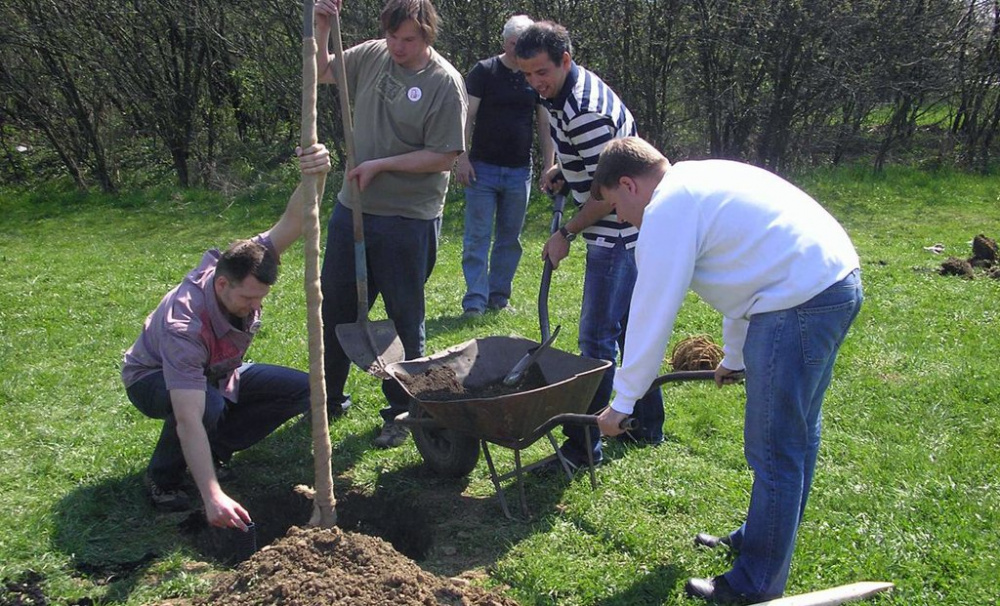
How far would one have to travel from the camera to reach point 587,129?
3.95 metres

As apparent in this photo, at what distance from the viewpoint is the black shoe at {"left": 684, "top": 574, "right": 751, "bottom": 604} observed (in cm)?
321

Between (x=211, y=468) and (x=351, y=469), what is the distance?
1174mm

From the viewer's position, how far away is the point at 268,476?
4285mm

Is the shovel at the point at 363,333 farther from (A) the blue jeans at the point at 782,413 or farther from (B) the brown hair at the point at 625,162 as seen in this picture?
(A) the blue jeans at the point at 782,413

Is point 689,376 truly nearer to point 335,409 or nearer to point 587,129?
point 587,129

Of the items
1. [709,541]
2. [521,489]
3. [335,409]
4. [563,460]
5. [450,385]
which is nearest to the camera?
[709,541]

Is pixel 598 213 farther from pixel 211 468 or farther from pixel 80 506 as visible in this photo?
pixel 80 506

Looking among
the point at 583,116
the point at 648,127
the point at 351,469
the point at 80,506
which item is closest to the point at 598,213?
the point at 583,116

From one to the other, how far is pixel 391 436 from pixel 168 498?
113 cm

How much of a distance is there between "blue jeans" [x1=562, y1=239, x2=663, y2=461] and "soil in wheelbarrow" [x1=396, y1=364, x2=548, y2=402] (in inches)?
10.4

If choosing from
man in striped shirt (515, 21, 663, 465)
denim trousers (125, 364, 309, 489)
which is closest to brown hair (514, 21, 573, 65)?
man in striped shirt (515, 21, 663, 465)

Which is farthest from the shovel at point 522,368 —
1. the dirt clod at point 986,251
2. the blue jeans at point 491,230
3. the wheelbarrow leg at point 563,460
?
the dirt clod at point 986,251

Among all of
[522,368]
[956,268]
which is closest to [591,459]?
[522,368]

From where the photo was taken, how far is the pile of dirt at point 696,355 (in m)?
5.51
